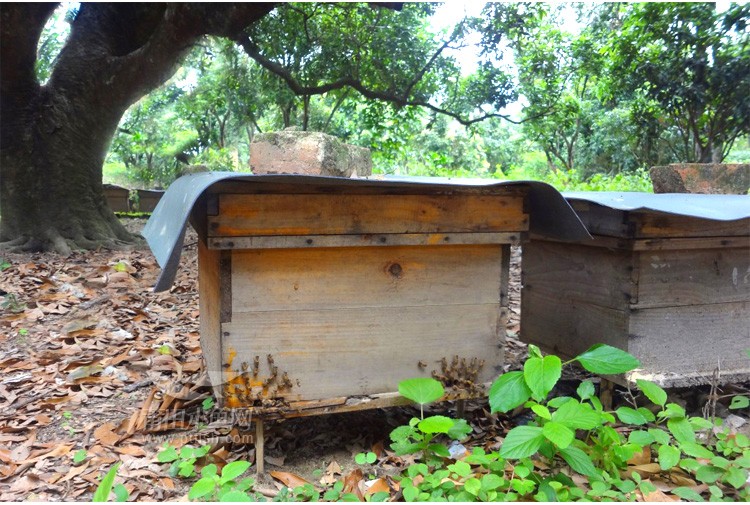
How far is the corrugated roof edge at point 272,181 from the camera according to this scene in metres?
1.89

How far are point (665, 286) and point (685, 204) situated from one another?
1.26 feet

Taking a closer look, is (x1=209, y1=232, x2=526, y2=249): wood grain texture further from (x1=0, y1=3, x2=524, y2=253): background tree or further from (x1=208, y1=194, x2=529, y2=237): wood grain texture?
(x1=0, y1=3, x2=524, y2=253): background tree

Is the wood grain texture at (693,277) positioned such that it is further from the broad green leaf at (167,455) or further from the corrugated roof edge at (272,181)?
the broad green leaf at (167,455)

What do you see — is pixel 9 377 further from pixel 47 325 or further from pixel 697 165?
pixel 697 165

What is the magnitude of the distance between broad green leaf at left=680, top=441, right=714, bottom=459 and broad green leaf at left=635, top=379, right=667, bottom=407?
189 mm

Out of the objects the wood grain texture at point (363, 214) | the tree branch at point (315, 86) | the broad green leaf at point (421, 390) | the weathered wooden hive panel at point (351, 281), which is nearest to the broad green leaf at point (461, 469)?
the broad green leaf at point (421, 390)

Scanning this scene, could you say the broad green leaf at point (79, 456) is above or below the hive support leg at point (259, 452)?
below

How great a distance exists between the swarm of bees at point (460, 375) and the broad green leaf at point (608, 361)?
463 mm

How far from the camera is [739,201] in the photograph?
2768mm

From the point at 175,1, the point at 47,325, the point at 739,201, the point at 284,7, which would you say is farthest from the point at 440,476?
the point at 284,7

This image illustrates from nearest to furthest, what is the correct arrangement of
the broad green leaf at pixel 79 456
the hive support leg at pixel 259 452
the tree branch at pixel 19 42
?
the hive support leg at pixel 259 452, the broad green leaf at pixel 79 456, the tree branch at pixel 19 42

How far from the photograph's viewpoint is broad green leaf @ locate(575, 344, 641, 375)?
7.25 feet

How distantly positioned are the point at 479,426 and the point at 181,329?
Answer: 249cm

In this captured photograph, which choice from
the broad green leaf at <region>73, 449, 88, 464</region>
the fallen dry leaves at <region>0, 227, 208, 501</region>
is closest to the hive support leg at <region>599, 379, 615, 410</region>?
the fallen dry leaves at <region>0, 227, 208, 501</region>
